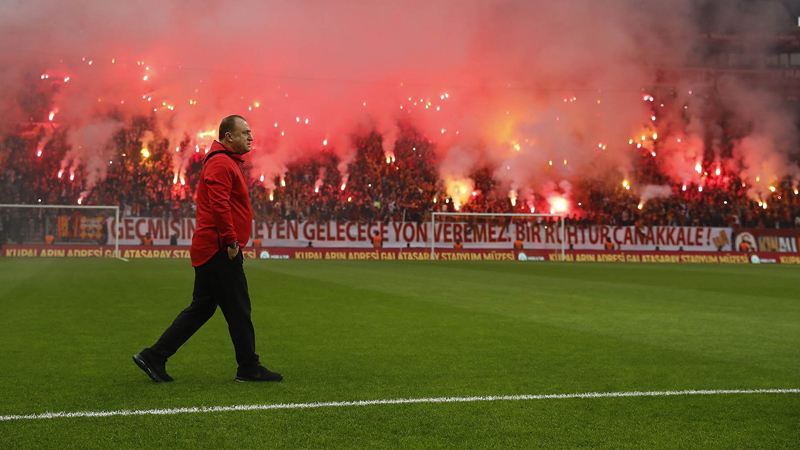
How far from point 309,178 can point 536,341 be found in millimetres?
31712

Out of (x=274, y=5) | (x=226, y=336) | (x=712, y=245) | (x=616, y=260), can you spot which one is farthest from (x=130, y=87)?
(x=226, y=336)

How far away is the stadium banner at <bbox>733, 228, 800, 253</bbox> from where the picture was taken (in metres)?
37.4

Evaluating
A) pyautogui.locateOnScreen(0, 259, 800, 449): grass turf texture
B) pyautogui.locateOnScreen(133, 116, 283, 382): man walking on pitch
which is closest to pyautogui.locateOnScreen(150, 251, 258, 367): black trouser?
pyautogui.locateOnScreen(133, 116, 283, 382): man walking on pitch

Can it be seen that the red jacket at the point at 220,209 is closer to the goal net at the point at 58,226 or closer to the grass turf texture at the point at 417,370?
the grass turf texture at the point at 417,370

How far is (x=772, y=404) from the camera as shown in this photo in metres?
4.61

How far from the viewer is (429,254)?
33.8 meters

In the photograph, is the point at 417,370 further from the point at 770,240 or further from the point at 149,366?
the point at 770,240

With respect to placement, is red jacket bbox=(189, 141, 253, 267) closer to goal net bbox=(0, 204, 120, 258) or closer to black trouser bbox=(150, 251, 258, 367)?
black trouser bbox=(150, 251, 258, 367)

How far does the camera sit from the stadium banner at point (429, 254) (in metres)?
31.3

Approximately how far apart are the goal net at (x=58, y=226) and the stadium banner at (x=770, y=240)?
28875mm

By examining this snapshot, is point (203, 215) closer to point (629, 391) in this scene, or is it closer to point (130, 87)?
point (629, 391)

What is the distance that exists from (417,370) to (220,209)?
6.23 feet

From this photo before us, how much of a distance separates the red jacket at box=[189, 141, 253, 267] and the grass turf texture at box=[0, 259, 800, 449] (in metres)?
0.91

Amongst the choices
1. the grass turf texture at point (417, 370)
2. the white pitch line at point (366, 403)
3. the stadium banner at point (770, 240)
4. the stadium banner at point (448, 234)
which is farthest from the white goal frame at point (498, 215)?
the white pitch line at point (366, 403)
